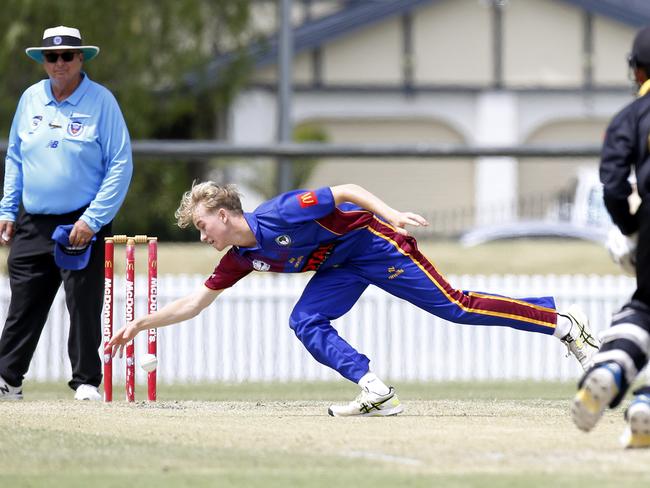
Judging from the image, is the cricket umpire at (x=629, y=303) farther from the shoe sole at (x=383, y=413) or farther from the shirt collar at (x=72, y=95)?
the shirt collar at (x=72, y=95)

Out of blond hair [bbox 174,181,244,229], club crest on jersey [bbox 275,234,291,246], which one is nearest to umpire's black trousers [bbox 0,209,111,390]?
blond hair [bbox 174,181,244,229]

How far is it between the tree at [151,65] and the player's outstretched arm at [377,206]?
1660cm

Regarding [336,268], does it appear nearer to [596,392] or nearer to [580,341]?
[580,341]

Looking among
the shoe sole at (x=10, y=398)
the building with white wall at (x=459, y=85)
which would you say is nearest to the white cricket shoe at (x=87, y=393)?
the shoe sole at (x=10, y=398)

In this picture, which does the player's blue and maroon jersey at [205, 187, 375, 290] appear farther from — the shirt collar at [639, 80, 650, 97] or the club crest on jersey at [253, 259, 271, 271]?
the shirt collar at [639, 80, 650, 97]

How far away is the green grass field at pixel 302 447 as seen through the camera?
6250 mm

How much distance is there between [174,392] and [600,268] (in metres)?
7.71

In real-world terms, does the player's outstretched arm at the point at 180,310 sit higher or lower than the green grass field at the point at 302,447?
higher

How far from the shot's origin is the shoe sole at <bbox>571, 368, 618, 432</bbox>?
6.77m

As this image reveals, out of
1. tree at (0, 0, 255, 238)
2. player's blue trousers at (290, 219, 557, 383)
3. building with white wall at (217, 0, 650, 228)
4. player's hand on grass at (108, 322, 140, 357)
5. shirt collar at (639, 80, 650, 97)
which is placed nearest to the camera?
shirt collar at (639, 80, 650, 97)

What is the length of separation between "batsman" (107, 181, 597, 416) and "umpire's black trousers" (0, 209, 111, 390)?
1.12m

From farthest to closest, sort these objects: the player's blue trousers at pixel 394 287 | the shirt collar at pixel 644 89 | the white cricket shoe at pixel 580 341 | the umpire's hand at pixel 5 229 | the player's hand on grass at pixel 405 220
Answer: the umpire's hand at pixel 5 229, the white cricket shoe at pixel 580 341, the player's blue trousers at pixel 394 287, the player's hand on grass at pixel 405 220, the shirt collar at pixel 644 89

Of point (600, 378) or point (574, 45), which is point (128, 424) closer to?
point (600, 378)

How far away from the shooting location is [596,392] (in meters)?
6.77
